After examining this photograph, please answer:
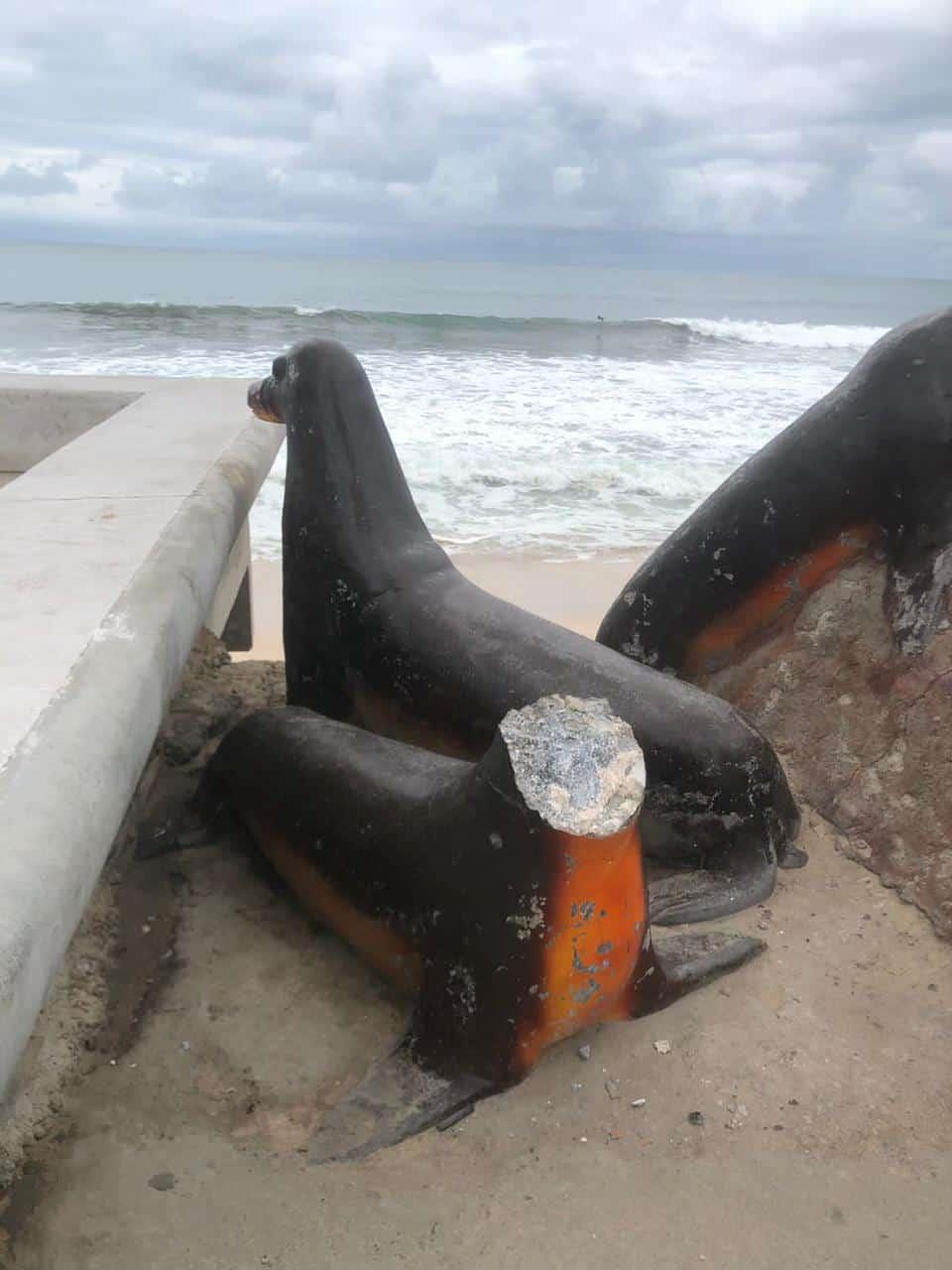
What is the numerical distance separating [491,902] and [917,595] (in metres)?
1.67

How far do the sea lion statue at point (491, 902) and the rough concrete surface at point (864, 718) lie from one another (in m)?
0.80

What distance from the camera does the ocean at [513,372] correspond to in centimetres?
977

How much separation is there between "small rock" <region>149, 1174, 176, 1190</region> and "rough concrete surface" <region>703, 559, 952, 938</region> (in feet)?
6.28

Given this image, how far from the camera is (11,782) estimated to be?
4.89ft

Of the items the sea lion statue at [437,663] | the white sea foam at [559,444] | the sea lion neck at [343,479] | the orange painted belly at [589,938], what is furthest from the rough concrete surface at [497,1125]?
the white sea foam at [559,444]

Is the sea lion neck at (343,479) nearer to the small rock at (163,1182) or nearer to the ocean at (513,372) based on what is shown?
the small rock at (163,1182)

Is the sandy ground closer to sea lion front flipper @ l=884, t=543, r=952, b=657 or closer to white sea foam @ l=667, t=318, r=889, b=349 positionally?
sea lion front flipper @ l=884, t=543, r=952, b=657

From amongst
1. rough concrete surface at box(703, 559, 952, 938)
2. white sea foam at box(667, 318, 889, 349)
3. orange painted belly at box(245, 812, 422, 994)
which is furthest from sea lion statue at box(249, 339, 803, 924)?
white sea foam at box(667, 318, 889, 349)

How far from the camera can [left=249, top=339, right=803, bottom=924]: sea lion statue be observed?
9.66 ft

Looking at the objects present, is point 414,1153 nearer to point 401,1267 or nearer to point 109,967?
point 401,1267

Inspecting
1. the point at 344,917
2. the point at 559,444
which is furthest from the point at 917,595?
the point at 559,444

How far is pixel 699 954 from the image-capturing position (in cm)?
266

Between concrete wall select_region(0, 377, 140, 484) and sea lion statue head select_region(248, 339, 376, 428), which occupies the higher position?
sea lion statue head select_region(248, 339, 376, 428)

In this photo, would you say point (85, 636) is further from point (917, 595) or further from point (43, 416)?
point (43, 416)
